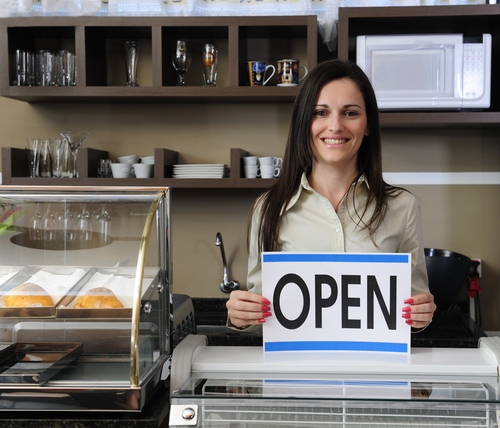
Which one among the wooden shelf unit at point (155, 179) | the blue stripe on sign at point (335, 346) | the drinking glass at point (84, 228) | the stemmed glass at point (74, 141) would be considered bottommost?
the blue stripe on sign at point (335, 346)

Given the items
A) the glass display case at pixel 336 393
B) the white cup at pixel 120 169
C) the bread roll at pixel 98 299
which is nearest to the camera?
the glass display case at pixel 336 393

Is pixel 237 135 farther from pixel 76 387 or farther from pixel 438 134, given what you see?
pixel 76 387

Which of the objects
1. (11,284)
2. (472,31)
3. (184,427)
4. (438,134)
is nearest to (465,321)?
(438,134)

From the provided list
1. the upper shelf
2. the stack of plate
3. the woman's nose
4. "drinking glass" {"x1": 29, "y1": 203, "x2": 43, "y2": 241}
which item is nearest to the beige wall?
the upper shelf

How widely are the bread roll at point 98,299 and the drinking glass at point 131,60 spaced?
1.63m

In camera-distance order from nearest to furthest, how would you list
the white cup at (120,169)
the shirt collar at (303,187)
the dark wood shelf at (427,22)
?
the shirt collar at (303,187) → the dark wood shelf at (427,22) → the white cup at (120,169)

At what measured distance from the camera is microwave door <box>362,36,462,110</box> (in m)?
2.05

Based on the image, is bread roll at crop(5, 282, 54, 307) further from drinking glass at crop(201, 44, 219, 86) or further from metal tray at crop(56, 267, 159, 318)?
drinking glass at crop(201, 44, 219, 86)

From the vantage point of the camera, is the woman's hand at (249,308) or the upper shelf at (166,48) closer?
the woman's hand at (249,308)

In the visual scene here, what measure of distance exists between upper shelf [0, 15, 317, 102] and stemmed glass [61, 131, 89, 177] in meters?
0.18

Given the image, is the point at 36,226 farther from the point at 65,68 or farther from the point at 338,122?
the point at 65,68

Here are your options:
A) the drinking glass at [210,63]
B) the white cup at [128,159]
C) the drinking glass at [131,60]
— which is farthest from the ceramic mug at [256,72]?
the white cup at [128,159]

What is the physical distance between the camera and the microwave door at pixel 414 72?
205cm

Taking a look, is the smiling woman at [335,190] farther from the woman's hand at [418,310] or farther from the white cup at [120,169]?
the white cup at [120,169]
